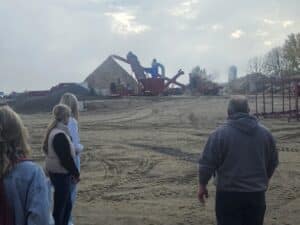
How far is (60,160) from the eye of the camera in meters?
6.64

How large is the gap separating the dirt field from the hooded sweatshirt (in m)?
3.66

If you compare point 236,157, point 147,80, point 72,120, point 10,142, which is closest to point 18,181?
point 10,142

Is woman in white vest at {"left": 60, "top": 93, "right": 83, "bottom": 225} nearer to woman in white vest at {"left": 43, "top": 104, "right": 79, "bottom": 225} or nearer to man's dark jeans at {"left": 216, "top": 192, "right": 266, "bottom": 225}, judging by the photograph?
woman in white vest at {"left": 43, "top": 104, "right": 79, "bottom": 225}

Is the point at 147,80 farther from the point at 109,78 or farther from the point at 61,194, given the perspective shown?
the point at 61,194

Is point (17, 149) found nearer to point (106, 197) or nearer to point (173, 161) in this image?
point (106, 197)

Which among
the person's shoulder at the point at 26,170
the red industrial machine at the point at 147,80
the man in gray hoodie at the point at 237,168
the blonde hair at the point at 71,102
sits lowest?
the man in gray hoodie at the point at 237,168

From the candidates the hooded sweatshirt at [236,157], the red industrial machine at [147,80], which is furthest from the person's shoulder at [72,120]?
the red industrial machine at [147,80]

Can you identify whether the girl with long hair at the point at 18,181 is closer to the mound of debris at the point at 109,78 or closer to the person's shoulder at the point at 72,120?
the person's shoulder at the point at 72,120

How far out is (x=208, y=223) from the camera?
8938 millimetres

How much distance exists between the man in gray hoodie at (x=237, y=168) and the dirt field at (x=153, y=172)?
3.59 m

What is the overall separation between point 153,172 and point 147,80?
→ 36051 millimetres

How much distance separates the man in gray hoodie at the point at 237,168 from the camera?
5414mm

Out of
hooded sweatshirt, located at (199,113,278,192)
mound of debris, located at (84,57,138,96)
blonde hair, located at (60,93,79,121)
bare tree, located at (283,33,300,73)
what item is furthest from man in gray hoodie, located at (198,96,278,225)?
bare tree, located at (283,33,300,73)

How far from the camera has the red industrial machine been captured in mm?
49719
